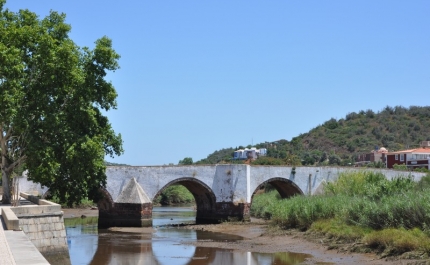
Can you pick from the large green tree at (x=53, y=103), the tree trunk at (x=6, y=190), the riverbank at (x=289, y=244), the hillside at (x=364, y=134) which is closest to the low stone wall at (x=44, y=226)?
the large green tree at (x=53, y=103)

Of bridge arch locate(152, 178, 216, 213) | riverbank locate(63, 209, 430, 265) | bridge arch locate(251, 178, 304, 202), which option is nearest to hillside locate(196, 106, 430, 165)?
bridge arch locate(251, 178, 304, 202)

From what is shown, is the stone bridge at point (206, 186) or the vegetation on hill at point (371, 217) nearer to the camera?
the vegetation on hill at point (371, 217)

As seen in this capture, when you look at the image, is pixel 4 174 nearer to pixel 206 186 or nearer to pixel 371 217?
pixel 206 186

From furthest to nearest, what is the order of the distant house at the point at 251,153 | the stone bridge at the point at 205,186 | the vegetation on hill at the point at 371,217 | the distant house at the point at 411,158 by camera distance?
1. the distant house at the point at 251,153
2. the distant house at the point at 411,158
3. the stone bridge at the point at 205,186
4. the vegetation on hill at the point at 371,217

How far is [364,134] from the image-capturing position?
97.4 m

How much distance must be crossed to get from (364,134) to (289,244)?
75480 millimetres

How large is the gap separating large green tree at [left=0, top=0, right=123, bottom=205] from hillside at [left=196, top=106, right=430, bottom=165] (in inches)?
2341

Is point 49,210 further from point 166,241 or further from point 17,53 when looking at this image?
point 166,241

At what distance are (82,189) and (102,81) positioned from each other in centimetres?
467

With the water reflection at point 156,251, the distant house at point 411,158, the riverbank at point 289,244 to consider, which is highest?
the distant house at point 411,158

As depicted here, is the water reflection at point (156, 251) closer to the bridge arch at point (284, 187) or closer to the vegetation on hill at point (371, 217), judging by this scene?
the vegetation on hill at point (371, 217)

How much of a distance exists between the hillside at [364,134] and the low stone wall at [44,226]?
6545 centimetres

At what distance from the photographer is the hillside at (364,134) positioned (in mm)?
90688

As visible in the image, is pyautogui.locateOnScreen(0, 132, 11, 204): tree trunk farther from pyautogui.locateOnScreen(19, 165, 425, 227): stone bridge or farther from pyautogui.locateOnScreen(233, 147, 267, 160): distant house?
pyautogui.locateOnScreen(233, 147, 267, 160): distant house
